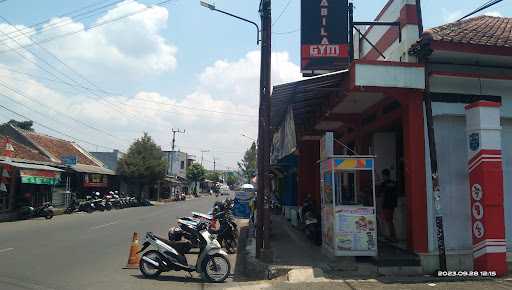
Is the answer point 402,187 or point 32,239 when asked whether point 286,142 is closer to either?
point 402,187

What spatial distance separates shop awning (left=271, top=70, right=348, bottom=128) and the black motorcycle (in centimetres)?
1602

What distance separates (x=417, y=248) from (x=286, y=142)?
6.08 m

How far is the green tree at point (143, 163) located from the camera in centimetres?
4434

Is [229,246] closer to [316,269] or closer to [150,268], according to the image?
[150,268]

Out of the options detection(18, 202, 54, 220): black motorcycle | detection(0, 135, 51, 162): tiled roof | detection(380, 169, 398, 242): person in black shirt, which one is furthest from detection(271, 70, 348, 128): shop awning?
detection(0, 135, 51, 162): tiled roof

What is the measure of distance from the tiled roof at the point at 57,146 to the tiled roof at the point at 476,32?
31.8 meters

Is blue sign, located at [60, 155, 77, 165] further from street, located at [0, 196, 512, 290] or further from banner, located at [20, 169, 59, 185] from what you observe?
street, located at [0, 196, 512, 290]

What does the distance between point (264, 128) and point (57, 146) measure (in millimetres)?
32767

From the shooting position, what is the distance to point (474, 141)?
9.73 metres

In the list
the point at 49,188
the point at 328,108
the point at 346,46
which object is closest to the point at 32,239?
the point at 328,108

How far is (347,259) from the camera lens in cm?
1035

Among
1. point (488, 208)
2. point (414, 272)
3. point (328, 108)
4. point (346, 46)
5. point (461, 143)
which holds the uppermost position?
point (346, 46)

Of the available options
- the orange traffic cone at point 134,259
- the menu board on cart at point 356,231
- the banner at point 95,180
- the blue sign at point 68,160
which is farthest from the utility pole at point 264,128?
the banner at point 95,180

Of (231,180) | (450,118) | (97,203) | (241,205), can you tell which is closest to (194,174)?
(97,203)
